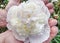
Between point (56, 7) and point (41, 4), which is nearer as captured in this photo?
point (41, 4)

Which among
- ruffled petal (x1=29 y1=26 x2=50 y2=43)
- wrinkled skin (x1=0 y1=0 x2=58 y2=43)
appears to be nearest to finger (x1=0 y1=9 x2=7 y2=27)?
wrinkled skin (x1=0 y1=0 x2=58 y2=43)

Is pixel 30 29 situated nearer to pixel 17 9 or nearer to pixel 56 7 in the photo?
pixel 17 9

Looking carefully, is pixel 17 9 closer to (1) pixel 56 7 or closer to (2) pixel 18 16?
(2) pixel 18 16

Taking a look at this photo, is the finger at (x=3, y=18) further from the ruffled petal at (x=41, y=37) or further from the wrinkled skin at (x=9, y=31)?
the ruffled petal at (x=41, y=37)

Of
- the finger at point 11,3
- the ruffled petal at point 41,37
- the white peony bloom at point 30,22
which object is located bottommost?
the ruffled petal at point 41,37

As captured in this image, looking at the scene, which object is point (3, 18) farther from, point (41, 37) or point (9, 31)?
point (41, 37)

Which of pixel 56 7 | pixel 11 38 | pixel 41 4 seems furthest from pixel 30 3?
pixel 56 7

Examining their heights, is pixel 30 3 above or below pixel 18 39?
above

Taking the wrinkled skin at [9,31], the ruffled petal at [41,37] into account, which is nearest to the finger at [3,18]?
the wrinkled skin at [9,31]

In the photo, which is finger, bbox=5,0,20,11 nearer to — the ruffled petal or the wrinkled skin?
the wrinkled skin
